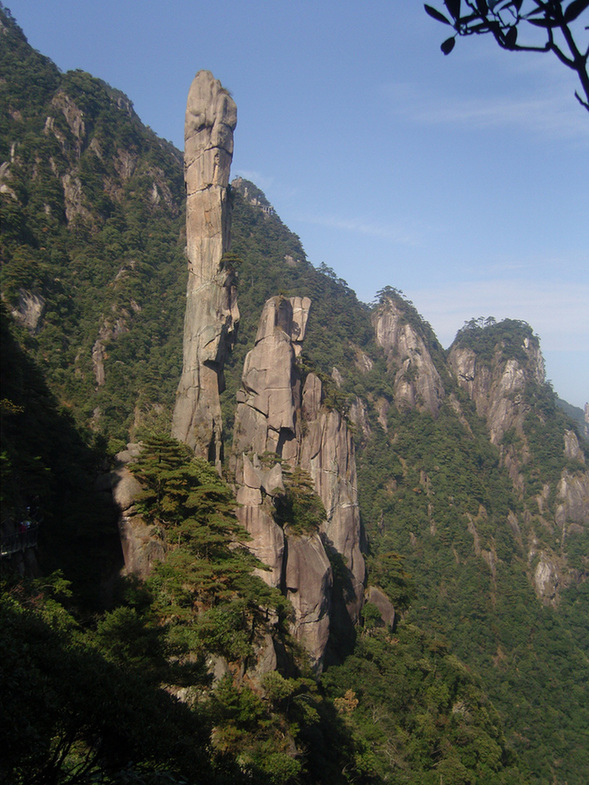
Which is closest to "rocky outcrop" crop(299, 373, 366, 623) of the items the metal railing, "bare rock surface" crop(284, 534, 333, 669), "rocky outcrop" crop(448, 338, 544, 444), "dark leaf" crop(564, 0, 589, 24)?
"bare rock surface" crop(284, 534, 333, 669)

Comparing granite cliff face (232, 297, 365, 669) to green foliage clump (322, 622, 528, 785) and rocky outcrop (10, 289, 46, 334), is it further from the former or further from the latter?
rocky outcrop (10, 289, 46, 334)

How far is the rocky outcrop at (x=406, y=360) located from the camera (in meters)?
76.2

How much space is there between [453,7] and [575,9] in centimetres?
50

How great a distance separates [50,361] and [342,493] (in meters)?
22.1

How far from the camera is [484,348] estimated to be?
3479 inches

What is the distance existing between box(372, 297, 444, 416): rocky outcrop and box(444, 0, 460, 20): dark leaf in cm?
7460

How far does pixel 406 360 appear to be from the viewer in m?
79.6

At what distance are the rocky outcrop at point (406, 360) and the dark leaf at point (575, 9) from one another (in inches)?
2941

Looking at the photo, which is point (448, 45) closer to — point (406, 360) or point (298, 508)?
→ point (298, 508)

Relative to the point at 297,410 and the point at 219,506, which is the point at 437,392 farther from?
the point at 219,506

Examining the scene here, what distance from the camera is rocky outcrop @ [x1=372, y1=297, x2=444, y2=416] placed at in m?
76.2

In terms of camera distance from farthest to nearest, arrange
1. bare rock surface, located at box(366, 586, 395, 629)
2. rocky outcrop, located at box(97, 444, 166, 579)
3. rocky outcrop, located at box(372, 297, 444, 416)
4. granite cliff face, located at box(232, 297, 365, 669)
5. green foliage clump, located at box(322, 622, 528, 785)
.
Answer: rocky outcrop, located at box(372, 297, 444, 416) < bare rock surface, located at box(366, 586, 395, 629) < granite cliff face, located at box(232, 297, 365, 669) < green foliage clump, located at box(322, 622, 528, 785) < rocky outcrop, located at box(97, 444, 166, 579)

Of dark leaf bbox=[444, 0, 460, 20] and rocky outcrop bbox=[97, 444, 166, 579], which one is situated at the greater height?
dark leaf bbox=[444, 0, 460, 20]

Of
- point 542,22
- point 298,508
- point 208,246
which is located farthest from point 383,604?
point 542,22
